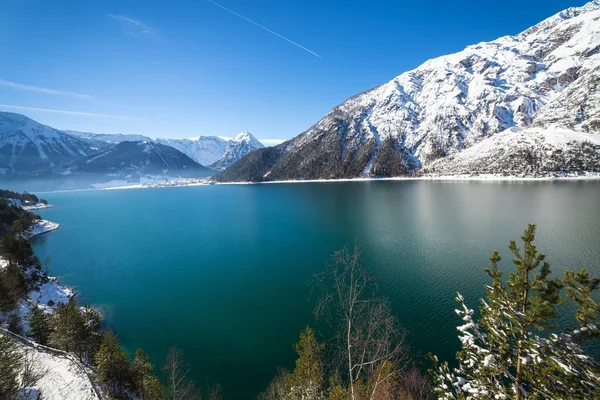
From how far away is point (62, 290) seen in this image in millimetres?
43000

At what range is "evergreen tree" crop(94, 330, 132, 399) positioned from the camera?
19.6 meters

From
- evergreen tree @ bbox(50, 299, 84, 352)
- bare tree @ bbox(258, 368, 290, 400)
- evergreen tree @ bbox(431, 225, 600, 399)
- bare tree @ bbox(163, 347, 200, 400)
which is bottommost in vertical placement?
bare tree @ bbox(163, 347, 200, 400)

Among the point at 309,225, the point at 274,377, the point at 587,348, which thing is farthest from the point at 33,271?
the point at 587,348

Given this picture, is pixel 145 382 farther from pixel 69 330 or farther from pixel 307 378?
pixel 307 378

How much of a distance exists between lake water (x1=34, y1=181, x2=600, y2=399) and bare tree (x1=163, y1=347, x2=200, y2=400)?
2.72 feet

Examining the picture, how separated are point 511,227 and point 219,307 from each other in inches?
2623

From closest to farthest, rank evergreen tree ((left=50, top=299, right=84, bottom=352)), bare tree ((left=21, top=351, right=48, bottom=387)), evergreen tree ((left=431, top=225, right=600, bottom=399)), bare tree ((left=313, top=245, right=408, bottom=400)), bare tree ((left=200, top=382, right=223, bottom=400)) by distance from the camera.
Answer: evergreen tree ((left=431, top=225, right=600, bottom=399)) → bare tree ((left=313, top=245, right=408, bottom=400)) → bare tree ((left=21, top=351, right=48, bottom=387)) → bare tree ((left=200, top=382, right=223, bottom=400)) → evergreen tree ((left=50, top=299, right=84, bottom=352))

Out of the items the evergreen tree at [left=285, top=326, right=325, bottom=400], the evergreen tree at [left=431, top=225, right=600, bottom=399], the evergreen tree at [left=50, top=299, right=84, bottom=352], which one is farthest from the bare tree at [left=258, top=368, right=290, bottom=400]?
the evergreen tree at [left=50, top=299, right=84, bottom=352]

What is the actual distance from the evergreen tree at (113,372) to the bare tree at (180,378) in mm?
2874

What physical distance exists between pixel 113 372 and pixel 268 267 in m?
30.3

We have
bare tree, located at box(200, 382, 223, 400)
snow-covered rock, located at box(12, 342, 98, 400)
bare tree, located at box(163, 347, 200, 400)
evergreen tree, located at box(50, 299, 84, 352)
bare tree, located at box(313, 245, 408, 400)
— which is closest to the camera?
bare tree, located at box(313, 245, 408, 400)

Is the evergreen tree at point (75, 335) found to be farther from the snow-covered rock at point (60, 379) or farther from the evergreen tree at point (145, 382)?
the evergreen tree at point (145, 382)

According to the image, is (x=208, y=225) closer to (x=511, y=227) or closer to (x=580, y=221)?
(x=511, y=227)

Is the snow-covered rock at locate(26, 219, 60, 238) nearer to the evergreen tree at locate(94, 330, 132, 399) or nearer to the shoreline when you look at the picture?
the shoreline
